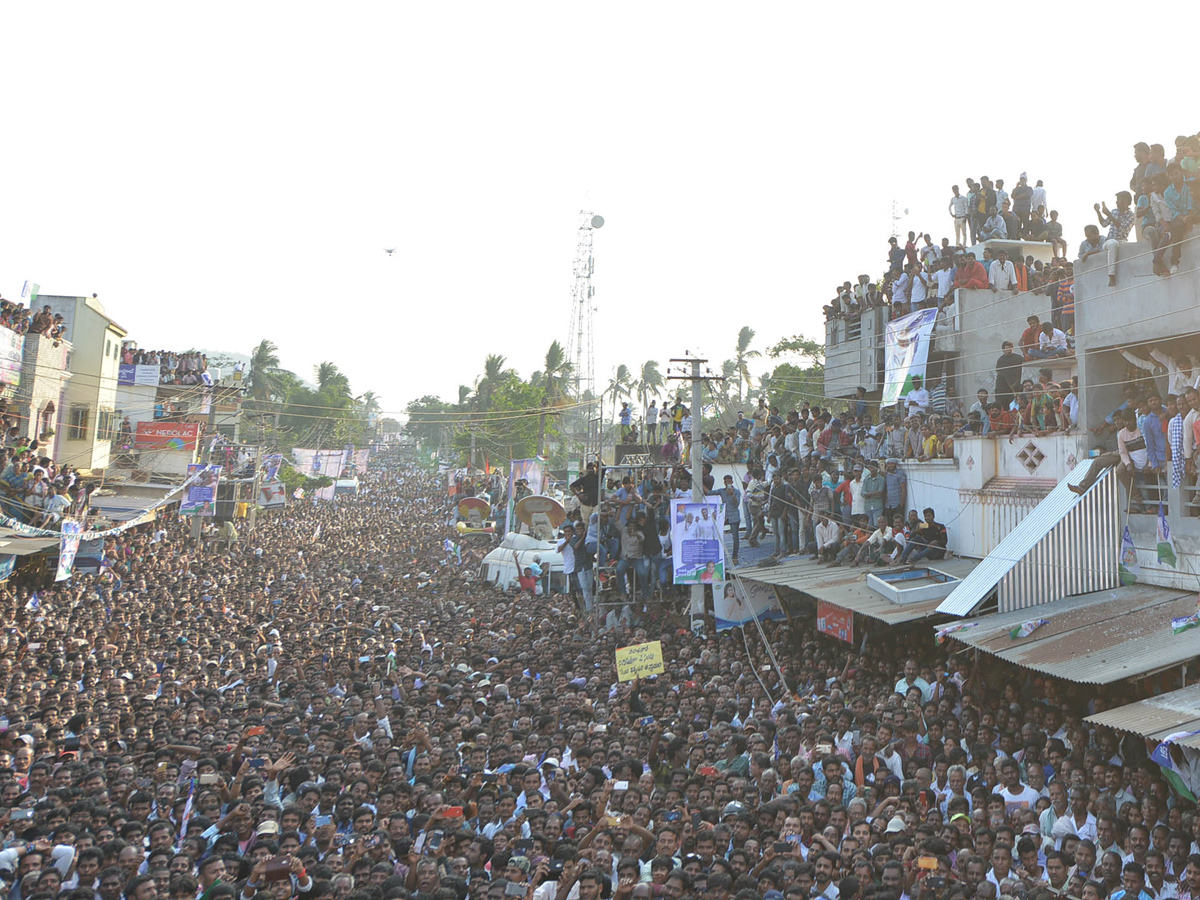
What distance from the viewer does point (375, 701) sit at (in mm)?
12633

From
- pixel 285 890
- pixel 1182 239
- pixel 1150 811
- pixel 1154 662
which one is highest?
pixel 1182 239

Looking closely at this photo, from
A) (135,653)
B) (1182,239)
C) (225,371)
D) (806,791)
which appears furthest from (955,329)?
(225,371)

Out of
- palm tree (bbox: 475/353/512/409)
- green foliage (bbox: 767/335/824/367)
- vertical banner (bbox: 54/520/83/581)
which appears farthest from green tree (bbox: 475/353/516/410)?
vertical banner (bbox: 54/520/83/581)

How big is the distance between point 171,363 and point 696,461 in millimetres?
29800

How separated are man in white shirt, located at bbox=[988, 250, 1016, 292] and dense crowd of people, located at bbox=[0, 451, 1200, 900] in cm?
729

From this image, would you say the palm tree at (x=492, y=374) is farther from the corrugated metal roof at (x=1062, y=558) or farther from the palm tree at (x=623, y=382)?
the corrugated metal roof at (x=1062, y=558)

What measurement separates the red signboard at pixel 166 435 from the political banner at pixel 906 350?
81.3 ft

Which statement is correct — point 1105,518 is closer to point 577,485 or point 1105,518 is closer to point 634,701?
point 634,701

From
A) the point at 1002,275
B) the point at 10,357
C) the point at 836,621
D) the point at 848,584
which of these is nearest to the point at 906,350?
the point at 1002,275

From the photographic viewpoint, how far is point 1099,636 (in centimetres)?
916

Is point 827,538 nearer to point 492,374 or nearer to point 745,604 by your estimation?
point 745,604

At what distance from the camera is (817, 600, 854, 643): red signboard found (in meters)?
12.3

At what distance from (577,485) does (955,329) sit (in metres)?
8.33

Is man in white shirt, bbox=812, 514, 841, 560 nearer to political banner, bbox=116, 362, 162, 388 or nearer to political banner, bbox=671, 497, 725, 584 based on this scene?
political banner, bbox=671, 497, 725, 584
